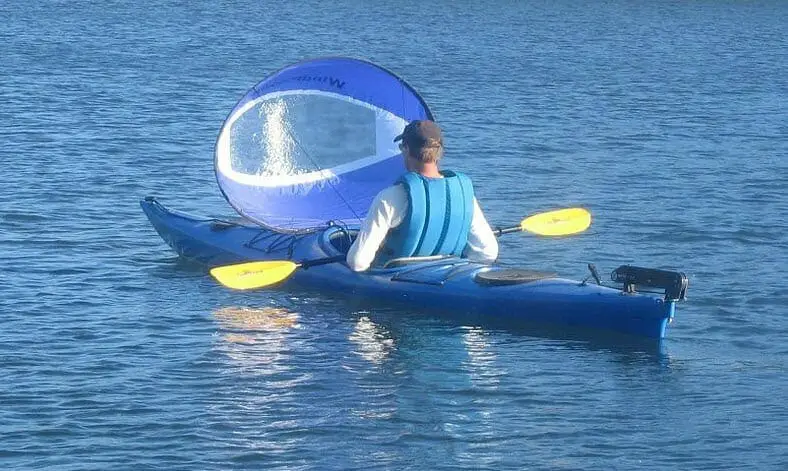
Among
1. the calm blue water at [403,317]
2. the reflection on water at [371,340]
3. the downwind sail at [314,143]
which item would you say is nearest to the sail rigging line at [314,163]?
the downwind sail at [314,143]

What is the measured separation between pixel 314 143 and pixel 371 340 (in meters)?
3.30

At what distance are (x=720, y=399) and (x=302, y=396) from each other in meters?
2.79

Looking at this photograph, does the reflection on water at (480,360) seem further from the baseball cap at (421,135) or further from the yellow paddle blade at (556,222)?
the yellow paddle blade at (556,222)

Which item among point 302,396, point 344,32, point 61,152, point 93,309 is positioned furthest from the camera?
point 344,32

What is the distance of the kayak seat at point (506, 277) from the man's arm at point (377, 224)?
775 millimetres

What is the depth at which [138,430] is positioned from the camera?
957 cm

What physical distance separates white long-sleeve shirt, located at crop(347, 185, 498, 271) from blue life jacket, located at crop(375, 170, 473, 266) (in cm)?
7

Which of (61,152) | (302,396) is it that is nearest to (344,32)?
(61,152)

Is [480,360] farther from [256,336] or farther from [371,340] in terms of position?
[256,336]

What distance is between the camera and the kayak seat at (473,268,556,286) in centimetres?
1170

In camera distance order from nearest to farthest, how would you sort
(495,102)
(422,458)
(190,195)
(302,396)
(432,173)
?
(422,458), (302,396), (432,173), (190,195), (495,102)

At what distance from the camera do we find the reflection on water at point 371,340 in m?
11.3

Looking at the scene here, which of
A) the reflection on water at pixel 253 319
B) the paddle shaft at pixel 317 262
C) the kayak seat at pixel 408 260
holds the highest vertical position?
the kayak seat at pixel 408 260

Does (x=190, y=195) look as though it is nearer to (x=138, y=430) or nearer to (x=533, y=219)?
(x=533, y=219)
